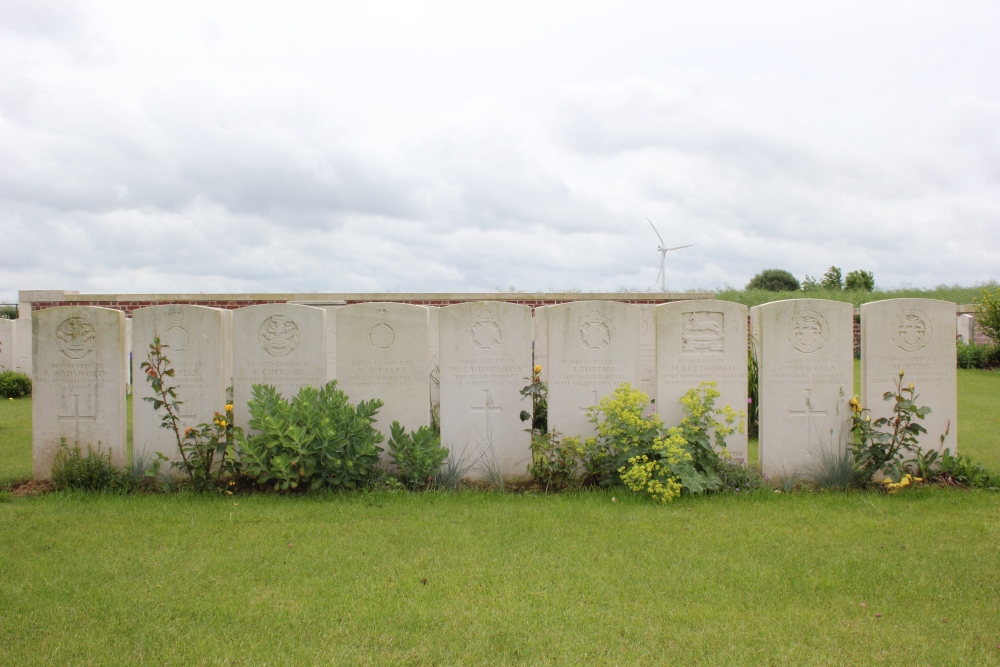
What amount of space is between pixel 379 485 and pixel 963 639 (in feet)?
14.9

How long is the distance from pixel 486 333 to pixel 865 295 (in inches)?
969

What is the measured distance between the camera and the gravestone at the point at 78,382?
6883 millimetres

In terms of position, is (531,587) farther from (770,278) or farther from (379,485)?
(770,278)

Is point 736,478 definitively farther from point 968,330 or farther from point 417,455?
point 968,330

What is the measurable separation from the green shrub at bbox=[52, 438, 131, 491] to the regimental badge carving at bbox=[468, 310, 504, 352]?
3663 mm

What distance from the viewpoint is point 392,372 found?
6.96m

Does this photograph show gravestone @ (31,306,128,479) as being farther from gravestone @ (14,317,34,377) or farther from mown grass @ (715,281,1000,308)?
mown grass @ (715,281,1000,308)

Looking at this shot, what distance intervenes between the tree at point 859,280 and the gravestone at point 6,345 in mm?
35458

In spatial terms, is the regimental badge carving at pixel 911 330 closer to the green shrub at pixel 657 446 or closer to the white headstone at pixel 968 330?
the green shrub at pixel 657 446

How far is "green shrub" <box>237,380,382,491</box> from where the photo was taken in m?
6.09

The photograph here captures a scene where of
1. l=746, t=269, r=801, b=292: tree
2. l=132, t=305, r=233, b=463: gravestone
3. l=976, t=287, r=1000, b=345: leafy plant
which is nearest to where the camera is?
l=132, t=305, r=233, b=463: gravestone

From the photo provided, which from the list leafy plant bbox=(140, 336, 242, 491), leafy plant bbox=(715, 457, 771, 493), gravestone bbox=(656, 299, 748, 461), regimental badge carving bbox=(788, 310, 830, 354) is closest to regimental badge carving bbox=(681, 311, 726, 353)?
gravestone bbox=(656, 299, 748, 461)

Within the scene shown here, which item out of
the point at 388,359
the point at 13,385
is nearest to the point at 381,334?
the point at 388,359

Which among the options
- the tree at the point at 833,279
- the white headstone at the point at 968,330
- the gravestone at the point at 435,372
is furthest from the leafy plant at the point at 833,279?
the gravestone at the point at 435,372
